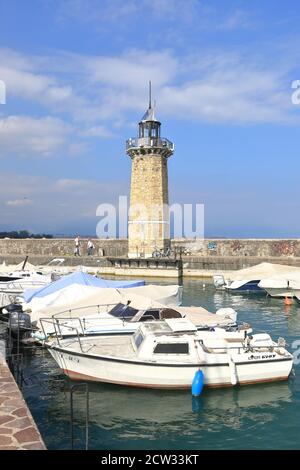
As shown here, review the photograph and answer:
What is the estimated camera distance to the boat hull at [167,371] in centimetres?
1149

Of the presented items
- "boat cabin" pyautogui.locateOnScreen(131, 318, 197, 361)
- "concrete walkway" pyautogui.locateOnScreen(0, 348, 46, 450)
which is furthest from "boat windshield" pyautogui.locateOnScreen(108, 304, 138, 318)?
"concrete walkway" pyautogui.locateOnScreen(0, 348, 46, 450)

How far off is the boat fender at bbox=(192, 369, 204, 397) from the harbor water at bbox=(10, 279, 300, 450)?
0.56 ft

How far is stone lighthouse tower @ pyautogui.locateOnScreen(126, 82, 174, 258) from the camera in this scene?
4038 centimetres

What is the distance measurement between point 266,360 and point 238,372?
857 millimetres

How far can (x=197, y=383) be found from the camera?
11266 mm

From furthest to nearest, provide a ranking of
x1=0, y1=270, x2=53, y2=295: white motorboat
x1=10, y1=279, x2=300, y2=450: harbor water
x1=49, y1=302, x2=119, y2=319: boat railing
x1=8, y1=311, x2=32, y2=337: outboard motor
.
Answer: x1=0, y1=270, x2=53, y2=295: white motorboat → x1=49, y1=302, x2=119, y2=319: boat railing → x1=8, y1=311, x2=32, y2=337: outboard motor → x1=10, y1=279, x2=300, y2=450: harbor water

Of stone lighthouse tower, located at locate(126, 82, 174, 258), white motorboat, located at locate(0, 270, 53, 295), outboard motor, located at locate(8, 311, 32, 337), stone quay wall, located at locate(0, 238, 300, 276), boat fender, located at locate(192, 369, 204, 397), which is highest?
stone lighthouse tower, located at locate(126, 82, 174, 258)

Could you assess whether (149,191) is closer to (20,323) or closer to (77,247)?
(77,247)

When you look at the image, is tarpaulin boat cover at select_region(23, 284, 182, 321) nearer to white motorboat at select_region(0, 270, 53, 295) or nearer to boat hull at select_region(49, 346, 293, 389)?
boat hull at select_region(49, 346, 293, 389)

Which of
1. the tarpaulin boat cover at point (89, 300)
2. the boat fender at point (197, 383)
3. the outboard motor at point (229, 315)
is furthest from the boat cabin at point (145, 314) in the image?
the boat fender at point (197, 383)

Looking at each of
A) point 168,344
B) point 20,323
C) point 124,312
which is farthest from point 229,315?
point 20,323

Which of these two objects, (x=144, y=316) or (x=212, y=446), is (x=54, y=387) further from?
(x=212, y=446)

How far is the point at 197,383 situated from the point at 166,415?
48.8 inches
